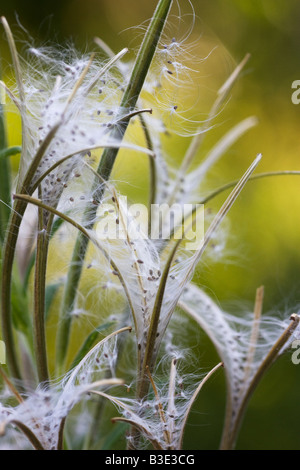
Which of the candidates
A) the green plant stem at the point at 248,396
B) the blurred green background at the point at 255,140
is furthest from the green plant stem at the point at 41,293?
the blurred green background at the point at 255,140

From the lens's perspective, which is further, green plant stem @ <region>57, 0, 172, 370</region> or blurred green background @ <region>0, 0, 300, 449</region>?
blurred green background @ <region>0, 0, 300, 449</region>

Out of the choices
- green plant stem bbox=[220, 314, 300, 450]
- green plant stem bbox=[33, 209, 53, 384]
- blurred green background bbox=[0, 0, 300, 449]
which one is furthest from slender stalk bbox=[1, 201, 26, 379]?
blurred green background bbox=[0, 0, 300, 449]

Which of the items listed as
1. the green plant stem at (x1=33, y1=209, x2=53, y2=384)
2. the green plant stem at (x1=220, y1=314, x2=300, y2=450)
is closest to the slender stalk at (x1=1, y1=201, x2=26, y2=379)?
the green plant stem at (x1=33, y1=209, x2=53, y2=384)

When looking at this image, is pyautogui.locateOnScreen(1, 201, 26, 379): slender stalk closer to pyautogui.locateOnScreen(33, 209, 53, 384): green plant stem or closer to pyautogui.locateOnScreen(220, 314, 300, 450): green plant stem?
pyautogui.locateOnScreen(33, 209, 53, 384): green plant stem

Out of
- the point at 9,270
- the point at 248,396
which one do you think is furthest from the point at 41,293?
the point at 248,396

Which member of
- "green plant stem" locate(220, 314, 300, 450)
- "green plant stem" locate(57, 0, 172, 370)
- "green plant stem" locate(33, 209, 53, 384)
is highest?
"green plant stem" locate(57, 0, 172, 370)

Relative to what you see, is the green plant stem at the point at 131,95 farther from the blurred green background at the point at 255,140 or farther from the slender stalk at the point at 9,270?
the blurred green background at the point at 255,140

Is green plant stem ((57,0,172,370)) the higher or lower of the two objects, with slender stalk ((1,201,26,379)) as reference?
higher
